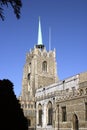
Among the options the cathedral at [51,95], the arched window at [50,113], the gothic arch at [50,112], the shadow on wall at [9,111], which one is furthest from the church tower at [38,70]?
the shadow on wall at [9,111]

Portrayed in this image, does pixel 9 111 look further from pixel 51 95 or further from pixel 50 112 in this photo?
pixel 50 112

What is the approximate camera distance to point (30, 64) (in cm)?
8300

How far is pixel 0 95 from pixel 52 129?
27732 millimetres

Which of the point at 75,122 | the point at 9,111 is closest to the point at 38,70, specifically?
the point at 75,122

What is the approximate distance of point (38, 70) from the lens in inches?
3179

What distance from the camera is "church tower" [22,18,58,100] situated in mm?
79963

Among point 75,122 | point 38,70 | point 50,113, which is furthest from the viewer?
point 38,70

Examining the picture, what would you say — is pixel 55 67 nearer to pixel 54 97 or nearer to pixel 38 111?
pixel 38 111

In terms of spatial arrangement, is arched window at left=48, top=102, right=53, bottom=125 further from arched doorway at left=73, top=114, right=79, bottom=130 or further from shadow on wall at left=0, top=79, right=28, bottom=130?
shadow on wall at left=0, top=79, right=28, bottom=130

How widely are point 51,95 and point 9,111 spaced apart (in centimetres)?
2980

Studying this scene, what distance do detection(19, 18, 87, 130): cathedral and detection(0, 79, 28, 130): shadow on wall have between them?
18.1m

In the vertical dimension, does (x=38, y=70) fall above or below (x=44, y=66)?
below

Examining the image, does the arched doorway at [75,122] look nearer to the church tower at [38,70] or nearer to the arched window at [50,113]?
the arched window at [50,113]

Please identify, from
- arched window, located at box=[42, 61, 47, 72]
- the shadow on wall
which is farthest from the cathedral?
the shadow on wall
